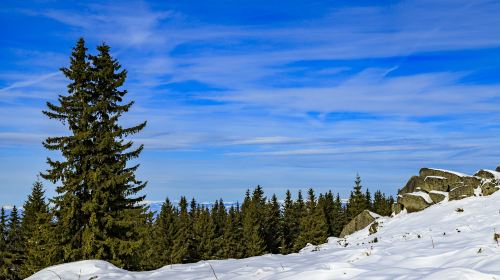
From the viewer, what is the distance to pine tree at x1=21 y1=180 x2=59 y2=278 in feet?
71.8

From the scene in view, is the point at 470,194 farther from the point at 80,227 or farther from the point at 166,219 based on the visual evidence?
the point at 166,219

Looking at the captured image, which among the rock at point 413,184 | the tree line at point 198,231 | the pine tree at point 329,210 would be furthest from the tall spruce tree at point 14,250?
the pine tree at point 329,210

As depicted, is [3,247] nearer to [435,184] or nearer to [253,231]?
[253,231]

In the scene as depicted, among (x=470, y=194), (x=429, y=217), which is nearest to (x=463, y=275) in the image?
(x=429, y=217)

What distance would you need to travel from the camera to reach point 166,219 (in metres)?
67.4

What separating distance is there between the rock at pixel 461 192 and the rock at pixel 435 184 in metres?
3.47

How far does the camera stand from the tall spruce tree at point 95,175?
69.9 feet

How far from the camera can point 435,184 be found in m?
31.5

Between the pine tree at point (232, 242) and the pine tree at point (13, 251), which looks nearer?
the pine tree at point (13, 251)

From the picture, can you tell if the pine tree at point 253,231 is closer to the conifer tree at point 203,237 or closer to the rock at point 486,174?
the conifer tree at point 203,237

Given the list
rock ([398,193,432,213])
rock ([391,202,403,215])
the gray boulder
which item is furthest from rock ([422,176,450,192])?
rock ([391,202,403,215])

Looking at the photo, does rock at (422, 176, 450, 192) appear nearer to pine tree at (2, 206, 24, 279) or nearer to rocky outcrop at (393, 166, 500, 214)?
rocky outcrop at (393, 166, 500, 214)

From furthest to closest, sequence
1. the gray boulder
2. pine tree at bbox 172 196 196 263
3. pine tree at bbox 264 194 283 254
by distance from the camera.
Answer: pine tree at bbox 264 194 283 254
pine tree at bbox 172 196 196 263
the gray boulder

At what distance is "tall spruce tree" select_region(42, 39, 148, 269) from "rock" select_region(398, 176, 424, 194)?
862 inches
